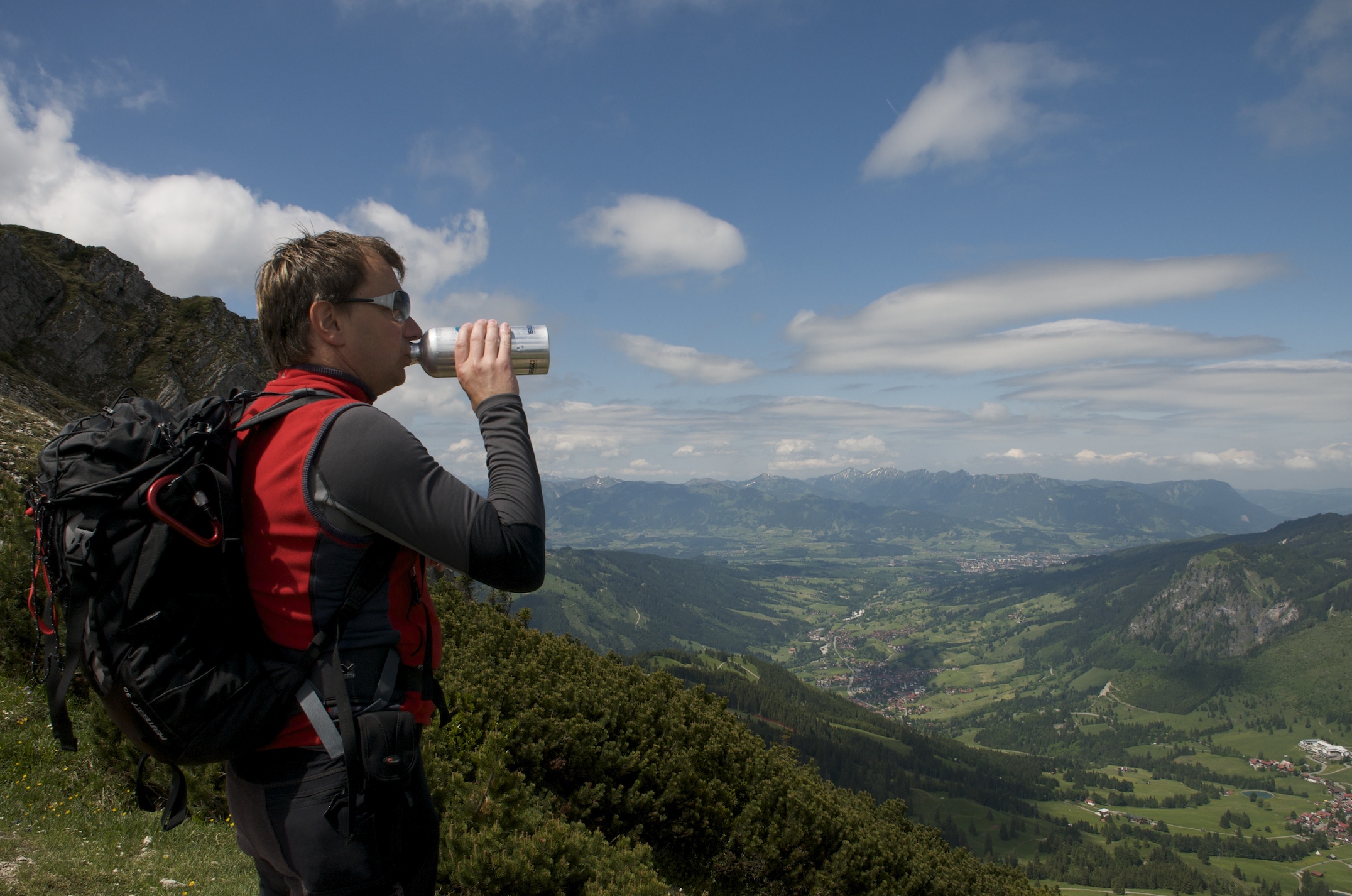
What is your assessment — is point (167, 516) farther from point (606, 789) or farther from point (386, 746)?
point (606, 789)

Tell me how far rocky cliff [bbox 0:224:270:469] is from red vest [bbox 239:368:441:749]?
51466 millimetres

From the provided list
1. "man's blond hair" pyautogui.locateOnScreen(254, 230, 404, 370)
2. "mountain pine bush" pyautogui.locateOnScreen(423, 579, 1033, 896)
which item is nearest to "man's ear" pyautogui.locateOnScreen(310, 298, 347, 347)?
"man's blond hair" pyautogui.locateOnScreen(254, 230, 404, 370)

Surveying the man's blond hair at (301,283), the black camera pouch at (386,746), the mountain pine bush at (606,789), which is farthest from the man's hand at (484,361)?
the mountain pine bush at (606,789)

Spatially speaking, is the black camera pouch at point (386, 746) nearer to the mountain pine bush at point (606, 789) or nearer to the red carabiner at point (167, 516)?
the red carabiner at point (167, 516)

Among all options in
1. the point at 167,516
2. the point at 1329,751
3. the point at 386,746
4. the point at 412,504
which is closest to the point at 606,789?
the point at 386,746

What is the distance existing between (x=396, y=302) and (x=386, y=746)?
1571mm

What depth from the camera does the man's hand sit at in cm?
246

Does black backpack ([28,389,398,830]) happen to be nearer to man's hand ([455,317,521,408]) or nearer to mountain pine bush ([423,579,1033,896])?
man's hand ([455,317,521,408])

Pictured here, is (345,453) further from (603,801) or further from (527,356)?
(603,801)

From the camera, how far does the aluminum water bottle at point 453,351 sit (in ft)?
8.45

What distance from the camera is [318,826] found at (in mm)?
2131

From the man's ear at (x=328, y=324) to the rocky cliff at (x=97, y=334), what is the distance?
5122cm

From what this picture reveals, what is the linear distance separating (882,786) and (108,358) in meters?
134

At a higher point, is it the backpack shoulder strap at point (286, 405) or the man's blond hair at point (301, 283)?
the man's blond hair at point (301, 283)
